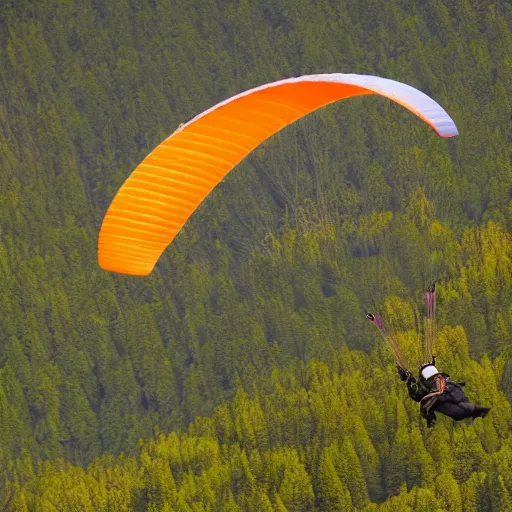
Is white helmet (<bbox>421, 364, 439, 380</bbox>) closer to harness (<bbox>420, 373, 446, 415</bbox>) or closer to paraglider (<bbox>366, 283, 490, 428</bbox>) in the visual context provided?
paraglider (<bbox>366, 283, 490, 428</bbox>)

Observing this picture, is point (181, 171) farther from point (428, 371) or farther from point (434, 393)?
point (434, 393)

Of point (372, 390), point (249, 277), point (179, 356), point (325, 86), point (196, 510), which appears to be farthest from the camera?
point (249, 277)

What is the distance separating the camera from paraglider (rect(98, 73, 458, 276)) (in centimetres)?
4566

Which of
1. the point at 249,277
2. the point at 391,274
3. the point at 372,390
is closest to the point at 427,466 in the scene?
the point at 372,390

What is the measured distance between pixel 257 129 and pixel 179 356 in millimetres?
120286

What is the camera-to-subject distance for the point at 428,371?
145ft

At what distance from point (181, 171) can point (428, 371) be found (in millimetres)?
7856

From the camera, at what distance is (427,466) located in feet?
374

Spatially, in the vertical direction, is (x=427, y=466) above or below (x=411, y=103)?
below

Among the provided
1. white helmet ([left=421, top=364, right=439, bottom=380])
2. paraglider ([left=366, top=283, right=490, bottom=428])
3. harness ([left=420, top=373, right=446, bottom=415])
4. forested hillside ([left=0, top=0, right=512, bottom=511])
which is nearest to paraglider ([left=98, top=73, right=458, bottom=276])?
paraglider ([left=366, top=283, right=490, bottom=428])

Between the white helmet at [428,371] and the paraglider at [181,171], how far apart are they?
6.75m

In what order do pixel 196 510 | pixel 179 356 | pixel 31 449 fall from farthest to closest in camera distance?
pixel 179 356
pixel 31 449
pixel 196 510

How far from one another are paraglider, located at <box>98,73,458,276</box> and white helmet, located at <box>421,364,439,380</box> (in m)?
6.75

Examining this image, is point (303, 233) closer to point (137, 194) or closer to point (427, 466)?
point (427, 466)
